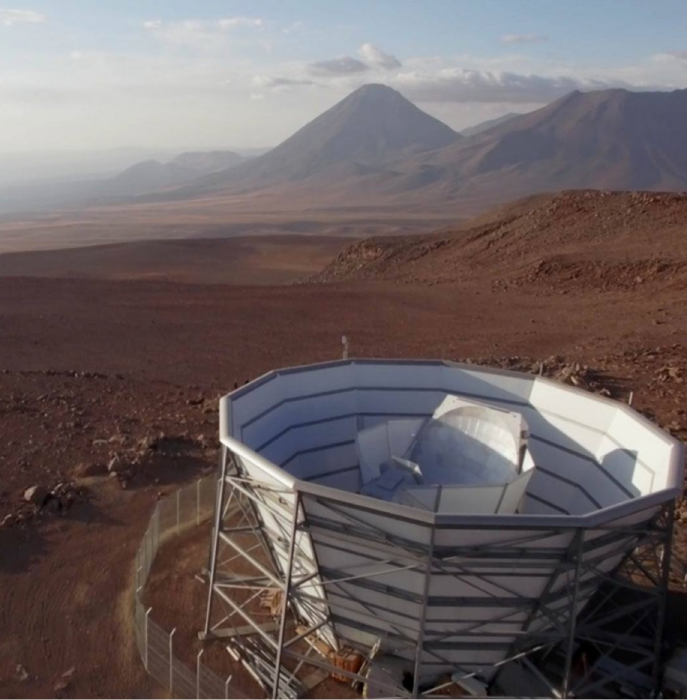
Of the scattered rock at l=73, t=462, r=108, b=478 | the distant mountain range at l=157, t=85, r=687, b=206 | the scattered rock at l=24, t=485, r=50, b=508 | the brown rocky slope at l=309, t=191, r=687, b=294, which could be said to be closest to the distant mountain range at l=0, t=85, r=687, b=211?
the distant mountain range at l=157, t=85, r=687, b=206

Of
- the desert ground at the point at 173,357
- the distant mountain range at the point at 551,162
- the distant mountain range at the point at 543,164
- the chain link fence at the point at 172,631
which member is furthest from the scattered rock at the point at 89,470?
the distant mountain range at the point at 551,162

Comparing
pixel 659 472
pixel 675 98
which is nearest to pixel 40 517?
pixel 659 472

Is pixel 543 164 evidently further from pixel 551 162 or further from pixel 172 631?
pixel 172 631

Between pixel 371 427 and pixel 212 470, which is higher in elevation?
pixel 371 427

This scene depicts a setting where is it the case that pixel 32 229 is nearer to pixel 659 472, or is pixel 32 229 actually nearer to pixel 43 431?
pixel 43 431

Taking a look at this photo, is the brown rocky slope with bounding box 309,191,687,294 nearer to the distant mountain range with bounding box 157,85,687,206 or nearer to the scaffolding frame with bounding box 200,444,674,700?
the scaffolding frame with bounding box 200,444,674,700

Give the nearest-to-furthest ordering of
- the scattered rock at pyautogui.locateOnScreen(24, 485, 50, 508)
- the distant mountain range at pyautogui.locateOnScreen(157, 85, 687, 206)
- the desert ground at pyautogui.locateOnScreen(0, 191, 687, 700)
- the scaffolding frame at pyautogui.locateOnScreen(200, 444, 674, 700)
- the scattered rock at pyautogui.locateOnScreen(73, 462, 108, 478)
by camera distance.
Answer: the scaffolding frame at pyautogui.locateOnScreen(200, 444, 674, 700) → the desert ground at pyautogui.locateOnScreen(0, 191, 687, 700) → the scattered rock at pyautogui.locateOnScreen(24, 485, 50, 508) → the scattered rock at pyautogui.locateOnScreen(73, 462, 108, 478) → the distant mountain range at pyautogui.locateOnScreen(157, 85, 687, 206)

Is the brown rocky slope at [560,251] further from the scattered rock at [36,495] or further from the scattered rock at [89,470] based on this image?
the scattered rock at [36,495]

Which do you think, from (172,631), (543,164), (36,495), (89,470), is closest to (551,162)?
(543,164)
